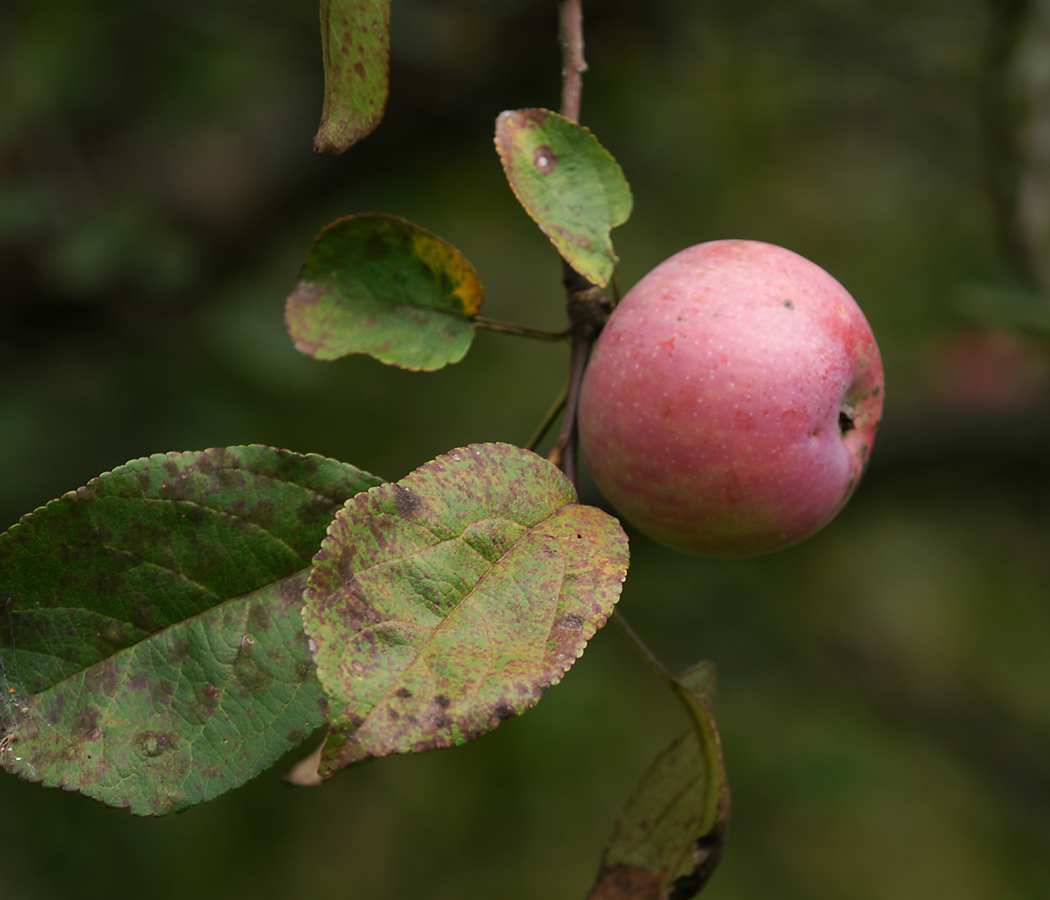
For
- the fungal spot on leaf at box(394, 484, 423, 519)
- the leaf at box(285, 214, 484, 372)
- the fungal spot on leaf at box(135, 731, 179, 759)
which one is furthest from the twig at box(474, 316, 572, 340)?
the fungal spot on leaf at box(135, 731, 179, 759)

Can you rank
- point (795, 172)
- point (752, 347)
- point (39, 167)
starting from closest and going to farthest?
point (752, 347)
point (39, 167)
point (795, 172)

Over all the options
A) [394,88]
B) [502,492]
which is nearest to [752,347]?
[502,492]

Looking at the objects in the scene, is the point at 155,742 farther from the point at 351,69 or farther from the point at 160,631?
the point at 351,69

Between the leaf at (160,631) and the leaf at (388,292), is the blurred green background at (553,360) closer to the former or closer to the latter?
the leaf at (388,292)

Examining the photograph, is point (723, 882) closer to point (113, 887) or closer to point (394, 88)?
point (113, 887)

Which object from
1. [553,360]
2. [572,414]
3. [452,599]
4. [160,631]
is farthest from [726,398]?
[553,360]

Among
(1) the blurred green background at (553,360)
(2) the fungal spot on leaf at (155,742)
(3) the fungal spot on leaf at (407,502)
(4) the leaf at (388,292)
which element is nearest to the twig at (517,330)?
(4) the leaf at (388,292)

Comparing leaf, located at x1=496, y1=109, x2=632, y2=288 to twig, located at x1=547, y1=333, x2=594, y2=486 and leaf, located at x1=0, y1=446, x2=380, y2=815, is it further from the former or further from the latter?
leaf, located at x1=0, y1=446, x2=380, y2=815
